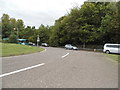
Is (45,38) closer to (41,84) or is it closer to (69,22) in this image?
(69,22)

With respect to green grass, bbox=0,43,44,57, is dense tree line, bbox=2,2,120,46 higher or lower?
higher

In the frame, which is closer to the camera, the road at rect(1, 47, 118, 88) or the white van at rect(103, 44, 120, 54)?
the road at rect(1, 47, 118, 88)

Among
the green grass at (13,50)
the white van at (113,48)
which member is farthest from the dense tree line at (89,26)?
the green grass at (13,50)

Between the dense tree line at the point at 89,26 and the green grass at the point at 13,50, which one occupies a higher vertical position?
the dense tree line at the point at 89,26

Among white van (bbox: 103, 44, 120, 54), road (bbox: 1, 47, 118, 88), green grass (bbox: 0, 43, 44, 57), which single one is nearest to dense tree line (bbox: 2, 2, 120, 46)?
white van (bbox: 103, 44, 120, 54)

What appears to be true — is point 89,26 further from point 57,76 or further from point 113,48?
point 57,76

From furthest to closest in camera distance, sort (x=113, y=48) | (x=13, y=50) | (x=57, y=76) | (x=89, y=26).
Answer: (x=89, y=26)
(x=113, y=48)
(x=13, y=50)
(x=57, y=76)

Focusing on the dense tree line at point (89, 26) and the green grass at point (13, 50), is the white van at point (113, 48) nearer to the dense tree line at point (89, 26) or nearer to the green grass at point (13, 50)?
the dense tree line at point (89, 26)

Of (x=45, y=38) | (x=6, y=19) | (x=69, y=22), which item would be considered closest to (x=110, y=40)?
(x=69, y=22)

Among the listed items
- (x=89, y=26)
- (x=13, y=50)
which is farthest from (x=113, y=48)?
(x=13, y=50)

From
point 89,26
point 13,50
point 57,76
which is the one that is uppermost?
point 89,26

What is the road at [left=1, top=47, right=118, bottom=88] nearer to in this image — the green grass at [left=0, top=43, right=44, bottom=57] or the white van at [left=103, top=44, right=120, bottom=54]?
the green grass at [left=0, top=43, right=44, bottom=57]

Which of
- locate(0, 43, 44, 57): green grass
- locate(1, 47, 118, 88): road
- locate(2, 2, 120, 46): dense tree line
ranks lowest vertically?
locate(1, 47, 118, 88): road

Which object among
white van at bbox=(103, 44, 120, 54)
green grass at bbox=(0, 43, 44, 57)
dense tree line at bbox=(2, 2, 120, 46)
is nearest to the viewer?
green grass at bbox=(0, 43, 44, 57)
